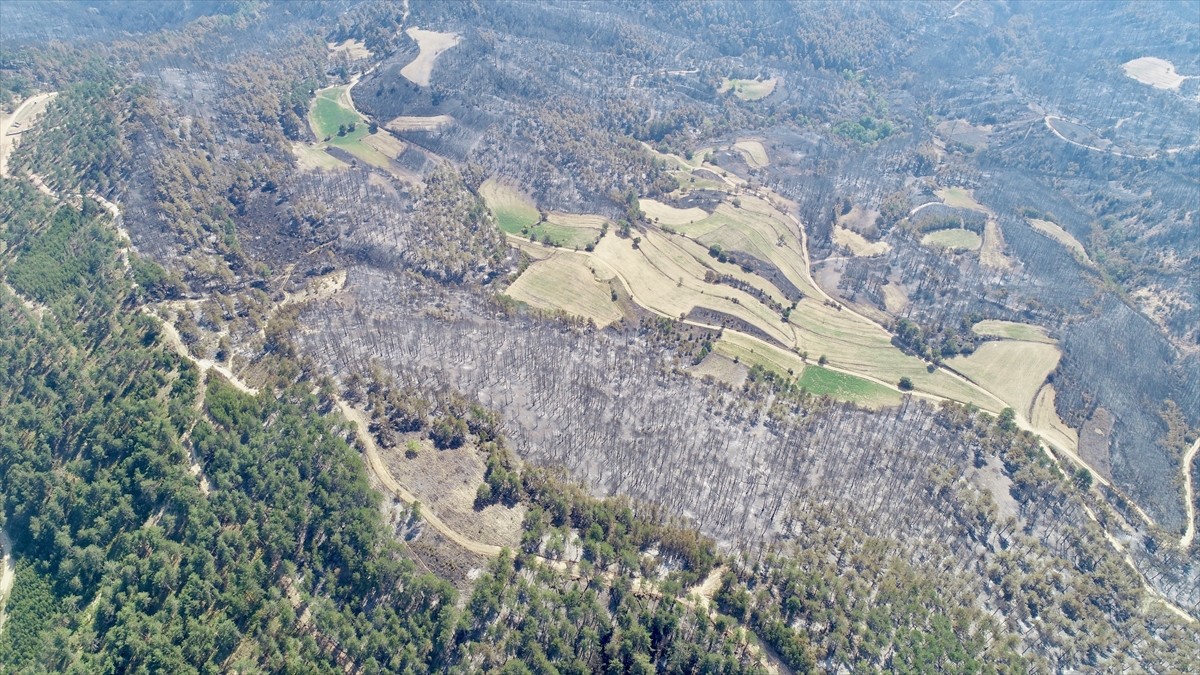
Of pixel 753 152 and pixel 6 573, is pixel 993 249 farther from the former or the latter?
pixel 6 573

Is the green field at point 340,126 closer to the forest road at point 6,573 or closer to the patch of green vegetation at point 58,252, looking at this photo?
the patch of green vegetation at point 58,252

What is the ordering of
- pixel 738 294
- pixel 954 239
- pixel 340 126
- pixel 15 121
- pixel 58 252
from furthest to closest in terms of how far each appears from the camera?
1. pixel 340 126
2. pixel 954 239
3. pixel 15 121
4. pixel 738 294
5. pixel 58 252

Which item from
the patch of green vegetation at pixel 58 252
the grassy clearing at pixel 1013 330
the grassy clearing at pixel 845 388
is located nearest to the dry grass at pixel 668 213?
the grassy clearing at pixel 845 388

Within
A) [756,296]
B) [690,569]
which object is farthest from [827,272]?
[690,569]

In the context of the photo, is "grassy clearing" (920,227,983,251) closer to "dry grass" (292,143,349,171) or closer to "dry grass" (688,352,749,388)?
"dry grass" (688,352,749,388)

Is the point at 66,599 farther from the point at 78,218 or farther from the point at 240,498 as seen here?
the point at 78,218

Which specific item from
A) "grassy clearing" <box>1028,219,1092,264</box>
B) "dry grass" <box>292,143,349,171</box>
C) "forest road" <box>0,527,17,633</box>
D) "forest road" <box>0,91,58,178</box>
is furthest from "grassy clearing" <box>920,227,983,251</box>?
"forest road" <box>0,91,58,178</box>

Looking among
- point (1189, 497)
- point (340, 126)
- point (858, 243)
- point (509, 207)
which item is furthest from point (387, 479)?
point (1189, 497)
